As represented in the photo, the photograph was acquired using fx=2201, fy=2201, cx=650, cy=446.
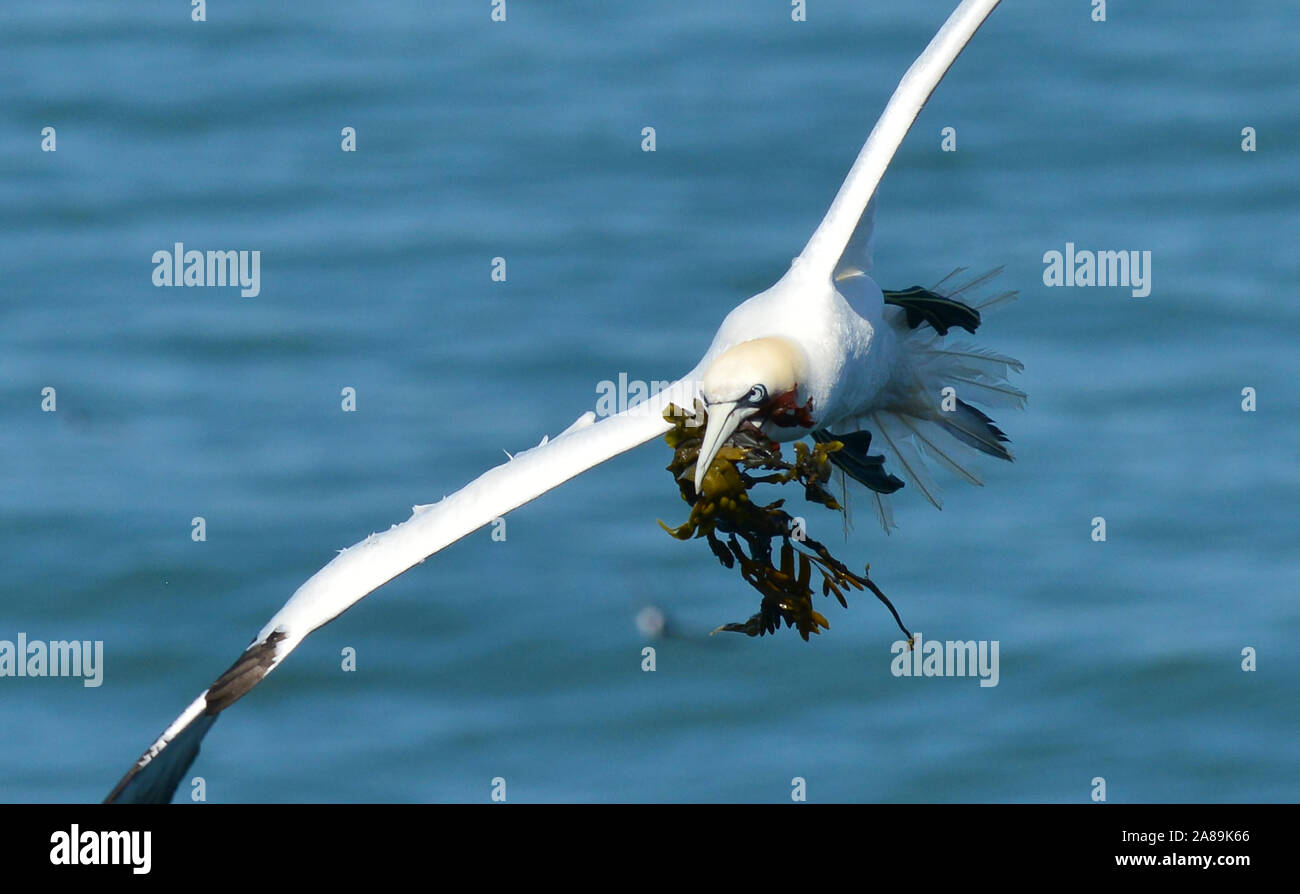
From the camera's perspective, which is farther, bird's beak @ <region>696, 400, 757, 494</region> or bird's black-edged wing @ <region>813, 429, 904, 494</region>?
bird's black-edged wing @ <region>813, 429, 904, 494</region>

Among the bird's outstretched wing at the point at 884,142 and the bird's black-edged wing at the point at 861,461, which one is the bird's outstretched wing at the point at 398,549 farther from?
the bird's black-edged wing at the point at 861,461

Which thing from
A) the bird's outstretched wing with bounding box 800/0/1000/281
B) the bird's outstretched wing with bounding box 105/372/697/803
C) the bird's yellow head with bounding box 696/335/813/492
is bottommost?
the bird's outstretched wing with bounding box 105/372/697/803

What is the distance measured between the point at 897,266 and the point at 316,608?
2413cm

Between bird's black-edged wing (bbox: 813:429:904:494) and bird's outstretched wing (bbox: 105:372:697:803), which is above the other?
bird's black-edged wing (bbox: 813:429:904:494)

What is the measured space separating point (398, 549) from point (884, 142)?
403 centimetres

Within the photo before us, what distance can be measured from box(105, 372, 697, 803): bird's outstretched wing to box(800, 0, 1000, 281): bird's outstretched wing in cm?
128

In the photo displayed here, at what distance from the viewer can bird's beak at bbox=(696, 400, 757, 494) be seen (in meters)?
12.6

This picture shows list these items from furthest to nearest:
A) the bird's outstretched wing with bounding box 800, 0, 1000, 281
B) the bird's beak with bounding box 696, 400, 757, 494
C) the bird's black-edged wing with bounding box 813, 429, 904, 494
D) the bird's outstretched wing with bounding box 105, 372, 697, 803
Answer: the bird's black-edged wing with bounding box 813, 429, 904, 494 → the bird's outstretched wing with bounding box 800, 0, 1000, 281 → the bird's outstretched wing with bounding box 105, 372, 697, 803 → the bird's beak with bounding box 696, 400, 757, 494

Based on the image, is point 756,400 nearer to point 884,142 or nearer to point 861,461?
point 884,142

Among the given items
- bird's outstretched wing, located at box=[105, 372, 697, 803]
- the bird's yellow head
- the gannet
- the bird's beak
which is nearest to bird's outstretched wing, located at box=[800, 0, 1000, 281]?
the gannet

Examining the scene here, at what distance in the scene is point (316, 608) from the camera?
A: 45.5 feet

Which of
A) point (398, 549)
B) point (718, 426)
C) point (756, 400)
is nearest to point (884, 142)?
point (756, 400)

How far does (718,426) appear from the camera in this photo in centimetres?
Result: 1272

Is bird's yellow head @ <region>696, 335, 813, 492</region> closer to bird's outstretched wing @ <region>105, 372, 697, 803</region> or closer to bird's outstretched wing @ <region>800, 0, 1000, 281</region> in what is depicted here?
bird's outstretched wing @ <region>105, 372, 697, 803</region>
